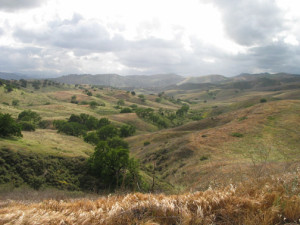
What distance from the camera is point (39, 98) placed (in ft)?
470

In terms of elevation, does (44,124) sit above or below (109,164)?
below

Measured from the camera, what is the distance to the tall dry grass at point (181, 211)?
3.43 meters

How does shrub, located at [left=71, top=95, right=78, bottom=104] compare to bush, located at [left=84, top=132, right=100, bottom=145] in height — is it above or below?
above

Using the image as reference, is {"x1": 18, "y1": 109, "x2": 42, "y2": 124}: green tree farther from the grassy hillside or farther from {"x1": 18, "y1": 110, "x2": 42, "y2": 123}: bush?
the grassy hillside

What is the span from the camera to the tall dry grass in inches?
135

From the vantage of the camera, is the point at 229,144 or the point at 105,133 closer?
the point at 229,144

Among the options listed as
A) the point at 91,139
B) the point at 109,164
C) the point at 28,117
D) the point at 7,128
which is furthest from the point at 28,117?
the point at 109,164

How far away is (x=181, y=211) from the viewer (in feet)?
Answer: 12.2

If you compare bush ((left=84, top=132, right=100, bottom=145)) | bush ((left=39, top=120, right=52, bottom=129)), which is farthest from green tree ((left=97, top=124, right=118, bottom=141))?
bush ((left=39, top=120, right=52, bottom=129))

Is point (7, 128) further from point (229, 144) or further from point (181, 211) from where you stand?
point (229, 144)

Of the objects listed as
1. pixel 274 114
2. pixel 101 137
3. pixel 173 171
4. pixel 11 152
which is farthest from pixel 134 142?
pixel 11 152

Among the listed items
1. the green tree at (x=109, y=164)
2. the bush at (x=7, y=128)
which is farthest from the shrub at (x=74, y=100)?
the green tree at (x=109, y=164)

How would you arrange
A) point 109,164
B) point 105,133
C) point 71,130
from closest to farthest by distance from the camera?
point 109,164
point 71,130
point 105,133

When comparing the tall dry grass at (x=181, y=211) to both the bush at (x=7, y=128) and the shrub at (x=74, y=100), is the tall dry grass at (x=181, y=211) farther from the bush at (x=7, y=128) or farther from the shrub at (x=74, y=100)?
the shrub at (x=74, y=100)
